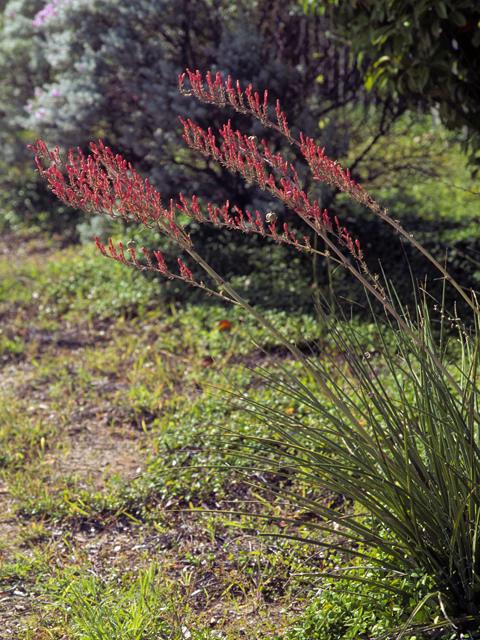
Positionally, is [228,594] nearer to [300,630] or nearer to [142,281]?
[300,630]

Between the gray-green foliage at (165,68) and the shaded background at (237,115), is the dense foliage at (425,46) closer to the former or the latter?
the shaded background at (237,115)

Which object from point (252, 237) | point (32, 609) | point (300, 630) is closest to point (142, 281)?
point (252, 237)

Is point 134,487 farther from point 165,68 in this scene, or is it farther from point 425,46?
point 165,68

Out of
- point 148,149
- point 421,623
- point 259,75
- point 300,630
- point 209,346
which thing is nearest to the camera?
point 421,623

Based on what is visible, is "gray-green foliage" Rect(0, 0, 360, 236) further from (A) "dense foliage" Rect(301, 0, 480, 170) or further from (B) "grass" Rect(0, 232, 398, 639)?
(B) "grass" Rect(0, 232, 398, 639)

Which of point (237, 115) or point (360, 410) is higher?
point (237, 115)

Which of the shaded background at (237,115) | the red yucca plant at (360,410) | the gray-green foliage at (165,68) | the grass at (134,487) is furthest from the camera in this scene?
the gray-green foliage at (165,68)

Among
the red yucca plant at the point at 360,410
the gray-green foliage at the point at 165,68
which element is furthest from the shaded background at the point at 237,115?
the red yucca plant at the point at 360,410

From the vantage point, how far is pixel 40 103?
19.8ft

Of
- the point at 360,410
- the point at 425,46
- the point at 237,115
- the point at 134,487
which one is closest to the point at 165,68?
the point at 237,115

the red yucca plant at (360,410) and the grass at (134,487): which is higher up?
the red yucca plant at (360,410)

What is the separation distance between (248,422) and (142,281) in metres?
2.67

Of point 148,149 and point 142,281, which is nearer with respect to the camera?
point 142,281

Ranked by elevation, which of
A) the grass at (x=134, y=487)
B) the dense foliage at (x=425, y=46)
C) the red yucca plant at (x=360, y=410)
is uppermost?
the dense foliage at (x=425, y=46)
